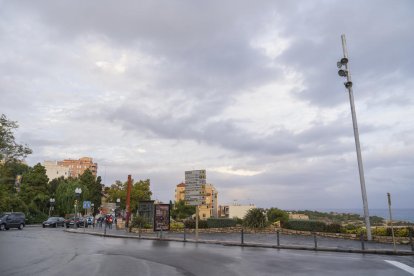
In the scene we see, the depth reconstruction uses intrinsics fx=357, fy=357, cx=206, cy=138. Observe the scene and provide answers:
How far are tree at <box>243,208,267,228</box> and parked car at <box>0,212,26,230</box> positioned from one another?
2554 centimetres

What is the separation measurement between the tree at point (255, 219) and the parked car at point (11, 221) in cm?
2554

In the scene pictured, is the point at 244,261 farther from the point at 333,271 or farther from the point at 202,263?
the point at 333,271

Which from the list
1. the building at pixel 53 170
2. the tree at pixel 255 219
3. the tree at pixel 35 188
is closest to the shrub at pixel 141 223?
the tree at pixel 255 219

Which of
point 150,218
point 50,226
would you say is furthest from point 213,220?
point 50,226

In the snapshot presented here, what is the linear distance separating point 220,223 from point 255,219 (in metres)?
3.96

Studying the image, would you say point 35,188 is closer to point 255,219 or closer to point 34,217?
point 34,217

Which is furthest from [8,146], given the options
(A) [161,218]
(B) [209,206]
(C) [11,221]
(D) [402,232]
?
(B) [209,206]

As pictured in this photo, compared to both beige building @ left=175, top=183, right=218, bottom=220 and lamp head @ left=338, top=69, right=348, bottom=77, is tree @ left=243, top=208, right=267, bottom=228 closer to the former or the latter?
lamp head @ left=338, top=69, right=348, bottom=77

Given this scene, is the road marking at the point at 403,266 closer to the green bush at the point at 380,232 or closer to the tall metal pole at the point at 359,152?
the tall metal pole at the point at 359,152

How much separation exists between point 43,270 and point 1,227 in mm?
31059

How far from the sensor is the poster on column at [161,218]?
2819cm

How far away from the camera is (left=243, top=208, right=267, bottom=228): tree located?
3112 centimetres

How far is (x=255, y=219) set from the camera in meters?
31.4

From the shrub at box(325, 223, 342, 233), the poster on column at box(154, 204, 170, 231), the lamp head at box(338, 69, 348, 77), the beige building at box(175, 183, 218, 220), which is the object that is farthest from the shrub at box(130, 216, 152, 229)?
the beige building at box(175, 183, 218, 220)
